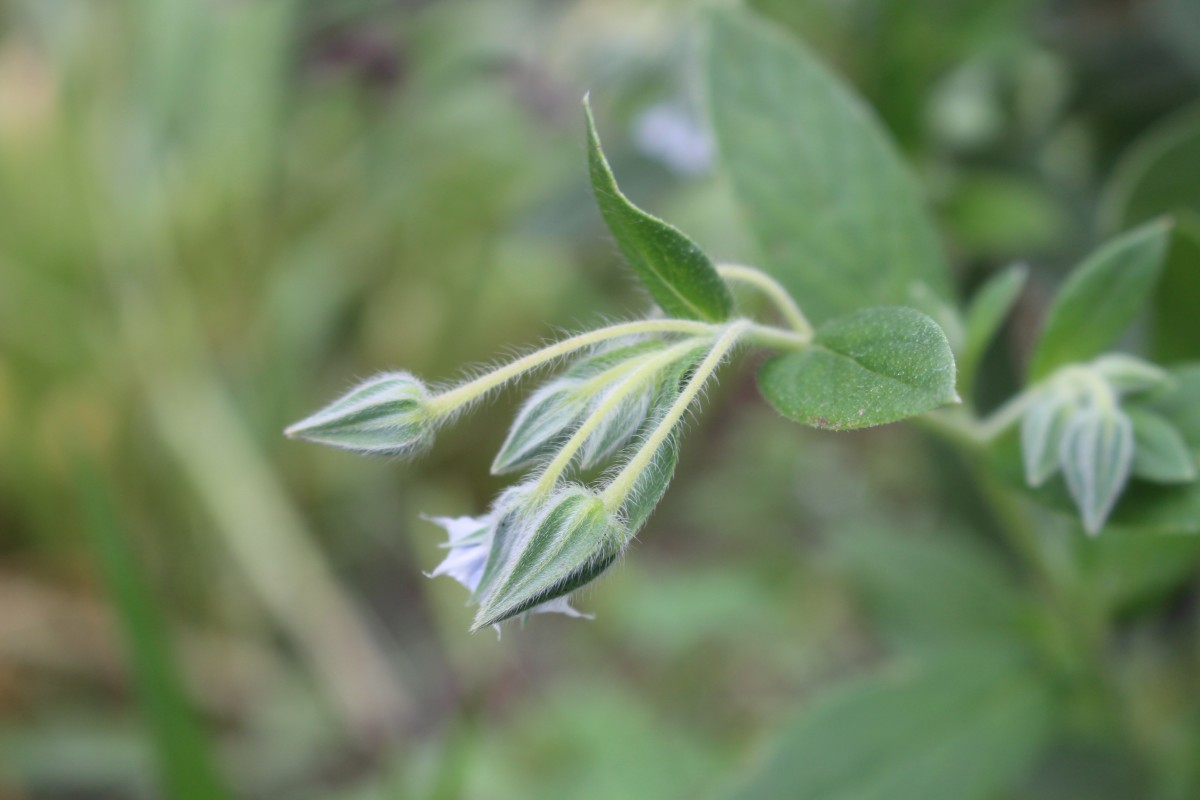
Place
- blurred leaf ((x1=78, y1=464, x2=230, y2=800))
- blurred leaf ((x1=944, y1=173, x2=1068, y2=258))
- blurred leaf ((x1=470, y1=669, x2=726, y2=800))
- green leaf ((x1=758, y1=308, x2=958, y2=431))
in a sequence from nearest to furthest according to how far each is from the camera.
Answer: green leaf ((x1=758, y1=308, x2=958, y2=431)) < blurred leaf ((x1=944, y1=173, x2=1068, y2=258)) < blurred leaf ((x1=78, y1=464, x2=230, y2=800)) < blurred leaf ((x1=470, y1=669, x2=726, y2=800))

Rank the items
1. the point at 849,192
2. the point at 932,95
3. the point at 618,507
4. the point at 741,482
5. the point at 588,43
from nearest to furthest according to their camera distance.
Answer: the point at 618,507 < the point at 849,192 < the point at 932,95 < the point at 588,43 < the point at 741,482

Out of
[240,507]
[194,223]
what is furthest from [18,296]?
[240,507]

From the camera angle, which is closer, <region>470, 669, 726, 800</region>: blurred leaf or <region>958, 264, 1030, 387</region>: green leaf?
<region>958, 264, 1030, 387</region>: green leaf

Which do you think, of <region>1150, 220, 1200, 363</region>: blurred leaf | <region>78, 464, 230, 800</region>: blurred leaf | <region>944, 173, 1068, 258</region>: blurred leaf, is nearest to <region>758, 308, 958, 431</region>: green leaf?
<region>1150, 220, 1200, 363</region>: blurred leaf

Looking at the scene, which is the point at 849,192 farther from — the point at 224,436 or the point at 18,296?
the point at 18,296

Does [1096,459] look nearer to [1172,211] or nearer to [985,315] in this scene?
[985,315]

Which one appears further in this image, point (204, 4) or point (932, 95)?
point (204, 4)

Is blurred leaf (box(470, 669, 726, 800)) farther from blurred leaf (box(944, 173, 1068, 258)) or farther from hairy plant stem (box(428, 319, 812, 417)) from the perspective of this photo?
hairy plant stem (box(428, 319, 812, 417))

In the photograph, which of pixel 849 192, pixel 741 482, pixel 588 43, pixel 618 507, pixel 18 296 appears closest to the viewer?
pixel 618 507
